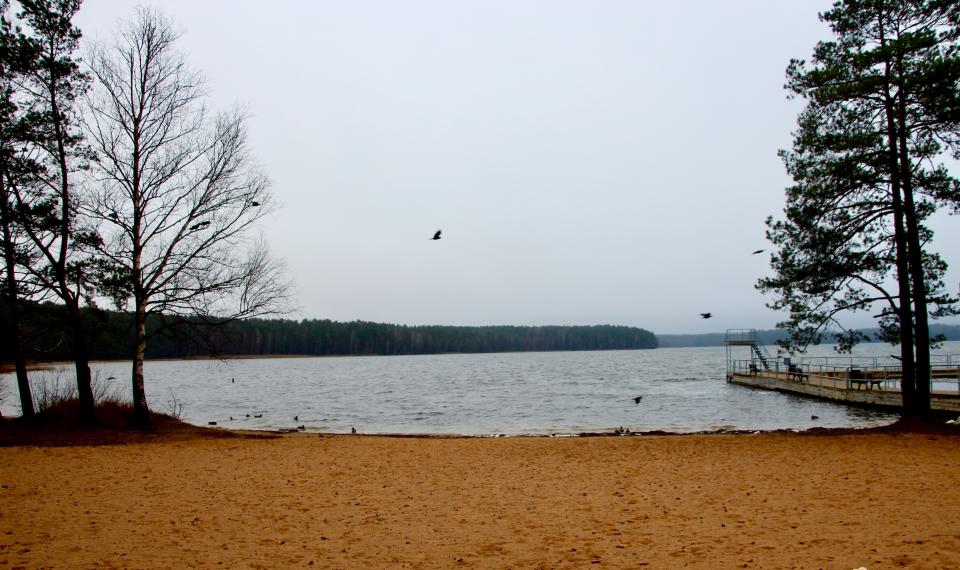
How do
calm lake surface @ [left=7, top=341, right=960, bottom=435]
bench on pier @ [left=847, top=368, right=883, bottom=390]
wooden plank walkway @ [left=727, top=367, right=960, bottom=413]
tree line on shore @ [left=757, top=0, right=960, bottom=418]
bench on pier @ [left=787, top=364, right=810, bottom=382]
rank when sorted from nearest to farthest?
tree line on shore @ [left=757, top=0, right=960, bottom=418] → calm lake surface @ [left=7, top=341, right=960, bottom=435] → wooden plank walkway @ [left=727, top=367, right=960, bottom=413] → bench on pier @ [left=847, top=368, right=883, bottom=390] → bench on pier @ [left=787, top=364, right=810, bottom=382]

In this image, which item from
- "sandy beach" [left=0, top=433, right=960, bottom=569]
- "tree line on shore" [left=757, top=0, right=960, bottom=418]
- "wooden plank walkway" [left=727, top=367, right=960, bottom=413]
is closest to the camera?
"sandy beach" [left=0, top=433, right=960, bottom=569]

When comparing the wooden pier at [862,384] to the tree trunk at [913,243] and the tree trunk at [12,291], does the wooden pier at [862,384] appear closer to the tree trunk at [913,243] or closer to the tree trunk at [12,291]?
the tree trunk at [913,243]

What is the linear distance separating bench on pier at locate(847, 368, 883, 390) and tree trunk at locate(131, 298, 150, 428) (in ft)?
116

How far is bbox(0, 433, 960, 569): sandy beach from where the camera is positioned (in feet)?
23.5

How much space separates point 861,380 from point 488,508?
33671 mm

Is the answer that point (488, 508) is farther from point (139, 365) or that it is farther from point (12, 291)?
point (12, 291)

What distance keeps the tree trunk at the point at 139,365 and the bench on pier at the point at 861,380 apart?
35.3 metres

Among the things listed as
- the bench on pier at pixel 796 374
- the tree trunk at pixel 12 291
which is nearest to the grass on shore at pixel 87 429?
the tree trunk at pixel 12 291

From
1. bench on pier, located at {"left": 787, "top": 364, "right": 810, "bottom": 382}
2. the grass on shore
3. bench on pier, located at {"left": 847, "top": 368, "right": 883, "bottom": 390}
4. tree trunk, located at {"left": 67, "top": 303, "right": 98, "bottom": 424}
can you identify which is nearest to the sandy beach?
the grass on shore

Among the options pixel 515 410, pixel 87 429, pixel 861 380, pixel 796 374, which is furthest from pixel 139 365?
pixel 796 374

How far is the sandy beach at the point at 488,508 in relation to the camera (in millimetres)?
7164

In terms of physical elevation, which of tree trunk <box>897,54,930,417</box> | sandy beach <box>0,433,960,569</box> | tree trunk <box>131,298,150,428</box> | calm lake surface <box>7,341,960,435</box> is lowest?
calm lake surface <box>7,341,960,435</box>

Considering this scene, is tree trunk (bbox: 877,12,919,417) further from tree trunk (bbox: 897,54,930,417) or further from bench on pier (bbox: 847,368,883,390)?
bench on pier (bbox: 847,368,883,390)

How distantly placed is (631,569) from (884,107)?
58.7ft
